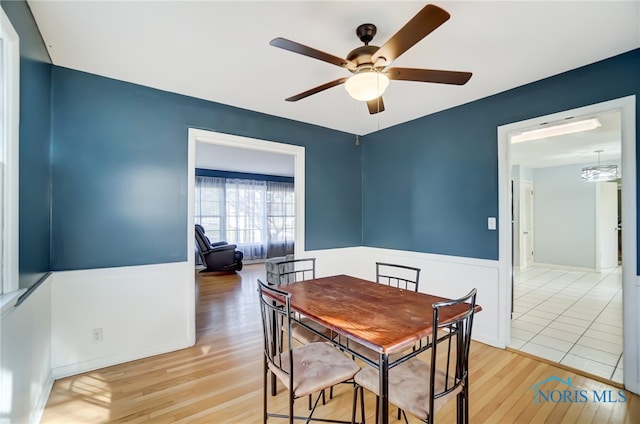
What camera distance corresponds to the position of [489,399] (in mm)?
2000

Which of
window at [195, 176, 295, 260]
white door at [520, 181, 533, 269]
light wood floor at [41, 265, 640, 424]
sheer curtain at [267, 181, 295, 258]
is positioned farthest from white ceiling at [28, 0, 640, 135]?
sheer curtain at [267, 181, 295, 258]

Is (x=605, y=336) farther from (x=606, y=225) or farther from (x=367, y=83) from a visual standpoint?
(x=606, y=225)

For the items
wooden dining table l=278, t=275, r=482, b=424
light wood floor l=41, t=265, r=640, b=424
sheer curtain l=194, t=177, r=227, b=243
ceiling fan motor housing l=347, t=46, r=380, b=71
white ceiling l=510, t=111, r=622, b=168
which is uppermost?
white ceiling l=510, t=111, r=622, b=168

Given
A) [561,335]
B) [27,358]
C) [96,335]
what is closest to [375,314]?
[27,358]

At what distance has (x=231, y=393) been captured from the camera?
6.82ft

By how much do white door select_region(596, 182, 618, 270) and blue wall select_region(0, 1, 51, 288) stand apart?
8.82m

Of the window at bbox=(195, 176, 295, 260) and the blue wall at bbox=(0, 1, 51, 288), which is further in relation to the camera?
the window at bbox=(195, 176, 295, 260)

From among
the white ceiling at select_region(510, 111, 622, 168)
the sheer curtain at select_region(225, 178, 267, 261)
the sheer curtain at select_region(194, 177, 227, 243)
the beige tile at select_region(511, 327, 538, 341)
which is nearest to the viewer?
the beige tile at select_region(511, 327, 538, 341)

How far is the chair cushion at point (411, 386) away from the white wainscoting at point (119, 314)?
202 centimetres

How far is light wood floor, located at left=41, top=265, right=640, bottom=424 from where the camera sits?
72.0 inches

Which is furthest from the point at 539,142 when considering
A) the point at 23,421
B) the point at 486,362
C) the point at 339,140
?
the point at 23,421

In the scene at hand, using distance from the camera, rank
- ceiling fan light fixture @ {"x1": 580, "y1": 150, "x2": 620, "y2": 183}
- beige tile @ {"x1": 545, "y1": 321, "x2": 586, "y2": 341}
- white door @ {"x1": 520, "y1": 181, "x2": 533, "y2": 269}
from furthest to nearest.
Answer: white door @ {"x1": 520, "y1": 181, "x2": 533, "y2": 269} → ceiling fan light fixture @ {"x1": 580, "y1": 150, "x2": 620, "y2": 183} → beige tile @ {"x1": 545, "y1": 321, "x2": 586, "y2": 341}

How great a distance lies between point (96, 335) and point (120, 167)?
1438 millimetres

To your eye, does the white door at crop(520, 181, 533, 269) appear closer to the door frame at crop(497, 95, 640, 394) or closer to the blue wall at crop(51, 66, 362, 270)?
the door frame at crop(497, 95, 640, 394)
